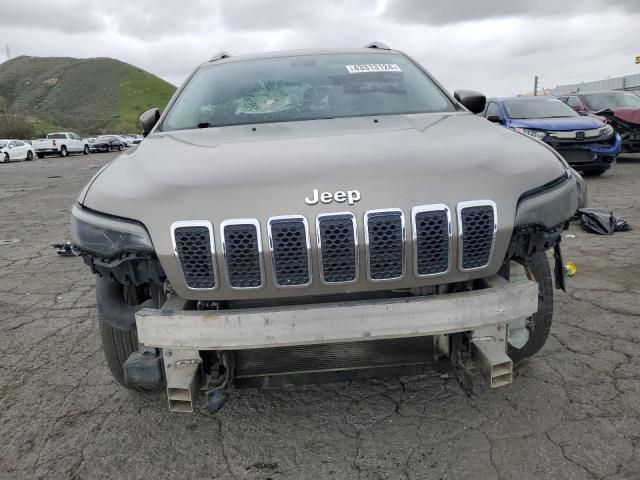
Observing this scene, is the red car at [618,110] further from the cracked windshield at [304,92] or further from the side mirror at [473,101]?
the cracked windshield at [304,92]

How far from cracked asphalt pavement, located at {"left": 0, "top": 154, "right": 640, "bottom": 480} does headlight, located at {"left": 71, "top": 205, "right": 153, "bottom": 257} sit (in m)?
0.94

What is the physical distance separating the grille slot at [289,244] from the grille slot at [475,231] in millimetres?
544

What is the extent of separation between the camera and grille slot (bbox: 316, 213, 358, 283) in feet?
5.75

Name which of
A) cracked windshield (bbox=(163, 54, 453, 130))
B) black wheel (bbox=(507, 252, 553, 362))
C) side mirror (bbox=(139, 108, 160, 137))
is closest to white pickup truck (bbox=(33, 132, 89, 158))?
side mirror (bbox=(139, 108, 160, 137))

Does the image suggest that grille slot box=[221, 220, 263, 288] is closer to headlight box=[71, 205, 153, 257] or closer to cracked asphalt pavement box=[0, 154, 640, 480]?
headlight box=[71, 205, 153, 257]

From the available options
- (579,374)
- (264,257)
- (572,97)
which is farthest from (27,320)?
(572,97)

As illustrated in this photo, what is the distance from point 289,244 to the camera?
1.76 meters

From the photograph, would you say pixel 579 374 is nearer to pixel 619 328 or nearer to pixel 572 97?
pixel 619 328

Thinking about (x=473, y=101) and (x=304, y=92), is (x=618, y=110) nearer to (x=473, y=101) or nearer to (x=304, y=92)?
(x=473, y=101)

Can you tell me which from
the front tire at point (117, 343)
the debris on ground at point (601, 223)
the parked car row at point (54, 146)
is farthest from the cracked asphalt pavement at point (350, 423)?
the parked car row at point (54, 146)

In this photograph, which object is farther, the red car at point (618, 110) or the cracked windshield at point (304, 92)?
the red car at point (618, 110)

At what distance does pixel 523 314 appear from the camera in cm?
190

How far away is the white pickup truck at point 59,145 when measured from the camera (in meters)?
34.0

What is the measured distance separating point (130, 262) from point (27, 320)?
8.15 feet
